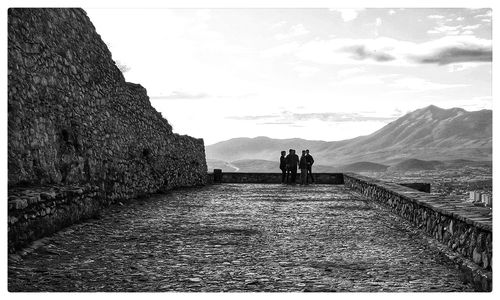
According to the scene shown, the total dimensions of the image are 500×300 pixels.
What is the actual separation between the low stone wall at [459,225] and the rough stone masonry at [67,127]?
5.83 meters

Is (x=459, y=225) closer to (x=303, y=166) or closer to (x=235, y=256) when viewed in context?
(x=235, y=256)

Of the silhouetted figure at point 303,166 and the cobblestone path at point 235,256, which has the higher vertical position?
the silhouetted figure at point 303,166

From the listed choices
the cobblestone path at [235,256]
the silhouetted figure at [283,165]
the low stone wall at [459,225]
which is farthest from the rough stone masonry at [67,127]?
the silhouetted figure at [283,165]

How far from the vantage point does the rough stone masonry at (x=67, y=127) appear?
8700mm

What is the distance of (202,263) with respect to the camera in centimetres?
680

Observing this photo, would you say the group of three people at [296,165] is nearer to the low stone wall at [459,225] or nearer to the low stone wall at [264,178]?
the low stone wall at [264,178]

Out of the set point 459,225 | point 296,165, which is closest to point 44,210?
point 459,225

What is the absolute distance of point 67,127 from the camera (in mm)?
11250

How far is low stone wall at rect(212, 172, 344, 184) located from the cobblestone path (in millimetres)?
16549

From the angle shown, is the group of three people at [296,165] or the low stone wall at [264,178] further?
the low stone wall at [264,178]

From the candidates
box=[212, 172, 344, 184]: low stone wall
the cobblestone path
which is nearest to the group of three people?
box=[212, 172, 344, 184]: low stone wall

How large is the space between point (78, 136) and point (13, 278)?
6.39 metres

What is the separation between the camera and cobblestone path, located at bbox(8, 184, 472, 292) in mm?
5762

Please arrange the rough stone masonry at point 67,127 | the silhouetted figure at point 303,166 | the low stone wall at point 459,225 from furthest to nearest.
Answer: the silhouetted figure at point 303,166 → the rough stone masonry at point 67,127 → the low stone wall at point 459,225
